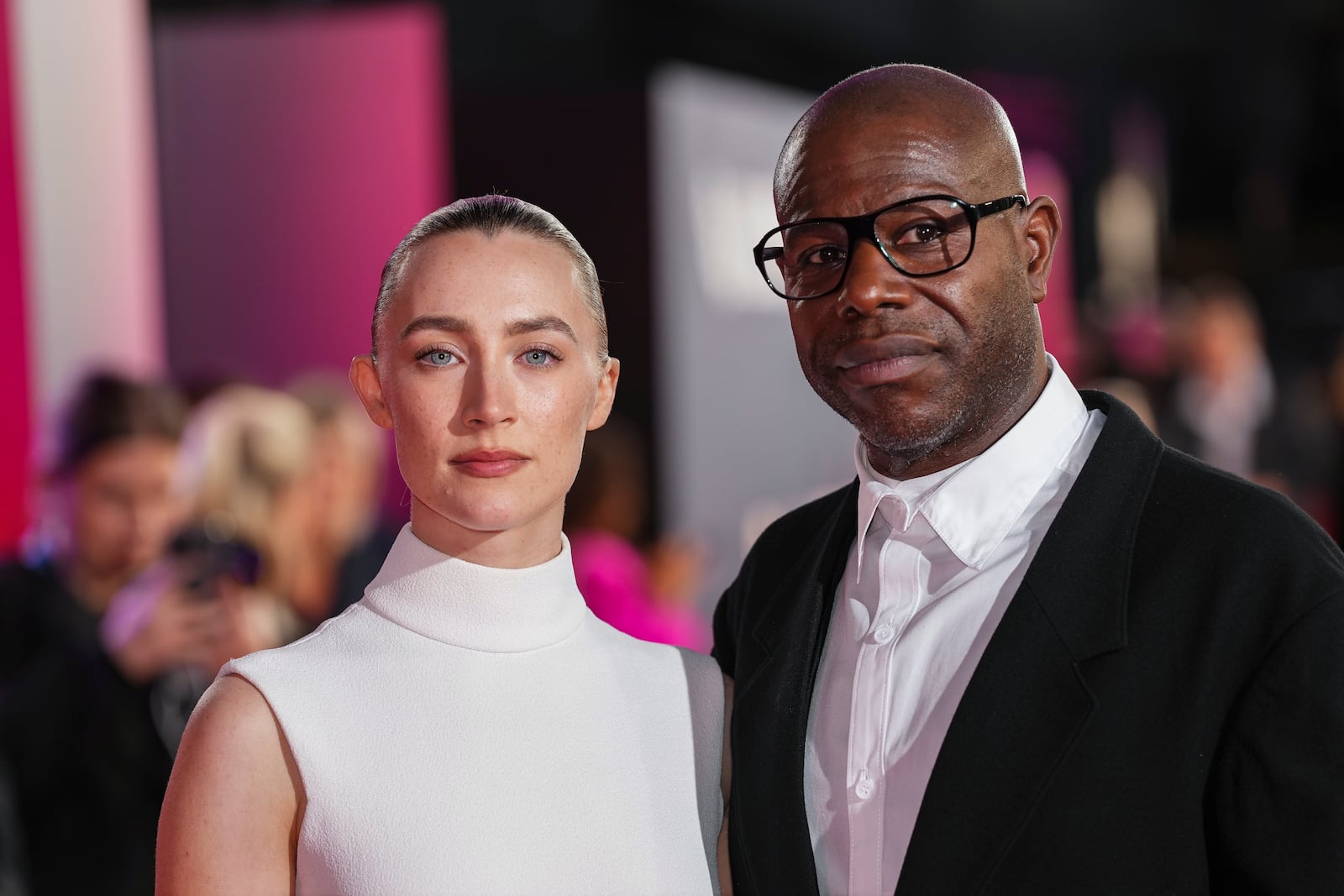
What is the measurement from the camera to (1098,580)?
182cm

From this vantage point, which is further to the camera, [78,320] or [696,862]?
[78,320]

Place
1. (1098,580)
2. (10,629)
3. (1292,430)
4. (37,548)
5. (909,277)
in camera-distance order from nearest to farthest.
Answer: (1098,580) < (909,277) < (10,629) < (37,548) < (1292,430)

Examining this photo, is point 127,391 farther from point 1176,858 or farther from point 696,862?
point 1176,858

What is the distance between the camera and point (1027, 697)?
5.84ft

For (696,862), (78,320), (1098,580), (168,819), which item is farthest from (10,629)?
(1098,580)

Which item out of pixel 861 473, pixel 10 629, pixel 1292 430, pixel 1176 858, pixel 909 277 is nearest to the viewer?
pixel 1176 858

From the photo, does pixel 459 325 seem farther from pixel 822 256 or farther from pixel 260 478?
pixel 260 478

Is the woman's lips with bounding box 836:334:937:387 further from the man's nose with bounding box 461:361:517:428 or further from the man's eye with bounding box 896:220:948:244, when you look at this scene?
the man's nose with bounding box 461:361:517:428

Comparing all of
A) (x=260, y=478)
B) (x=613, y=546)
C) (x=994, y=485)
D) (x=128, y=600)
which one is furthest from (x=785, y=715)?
(x=260, y=478)

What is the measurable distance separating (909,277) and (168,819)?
1.13 meters

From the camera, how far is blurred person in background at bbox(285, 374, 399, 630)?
15.4 feet

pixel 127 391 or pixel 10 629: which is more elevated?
pixel 127 391

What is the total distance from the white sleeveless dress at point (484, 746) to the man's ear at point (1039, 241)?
0.74m

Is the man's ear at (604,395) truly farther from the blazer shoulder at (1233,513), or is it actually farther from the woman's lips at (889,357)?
the blazer shoulder at (1233,513)
